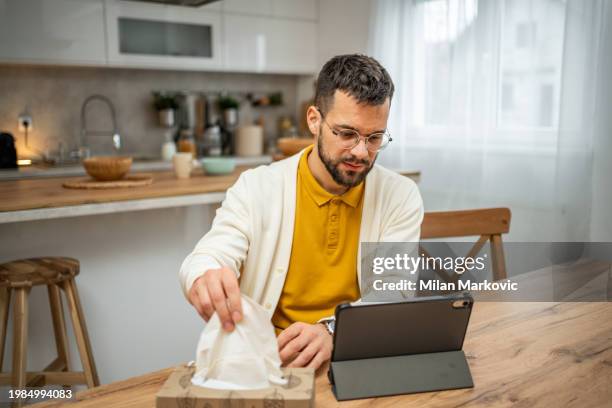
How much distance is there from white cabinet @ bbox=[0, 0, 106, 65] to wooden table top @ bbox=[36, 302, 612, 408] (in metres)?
3.14

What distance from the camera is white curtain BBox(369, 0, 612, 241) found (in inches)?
92.7

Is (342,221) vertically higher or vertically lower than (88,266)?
higher

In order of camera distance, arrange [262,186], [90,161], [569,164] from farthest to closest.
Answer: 1. [569,164]
2. [90,161]
3. [262,186]

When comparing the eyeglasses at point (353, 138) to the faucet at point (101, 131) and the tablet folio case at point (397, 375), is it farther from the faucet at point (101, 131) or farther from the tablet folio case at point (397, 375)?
the faucet at point (101, 131)

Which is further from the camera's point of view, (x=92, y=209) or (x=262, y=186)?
(x=92, y=209)

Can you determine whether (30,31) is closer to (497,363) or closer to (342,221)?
(342,221)

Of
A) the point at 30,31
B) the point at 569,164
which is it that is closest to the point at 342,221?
the point at 569,164

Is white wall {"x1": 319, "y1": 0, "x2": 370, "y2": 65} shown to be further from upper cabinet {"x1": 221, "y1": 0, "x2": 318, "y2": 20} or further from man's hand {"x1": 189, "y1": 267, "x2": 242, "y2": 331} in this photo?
man's hand {"x1": 189, "y1": 267, "x2": 242, "y2": 331}

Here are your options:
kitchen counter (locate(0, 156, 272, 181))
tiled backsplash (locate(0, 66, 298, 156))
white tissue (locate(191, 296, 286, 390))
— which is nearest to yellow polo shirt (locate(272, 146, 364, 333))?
white tissue (locate(191, 296, 286, 390))

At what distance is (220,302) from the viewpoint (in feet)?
2.82

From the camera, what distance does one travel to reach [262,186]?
1.46 metres

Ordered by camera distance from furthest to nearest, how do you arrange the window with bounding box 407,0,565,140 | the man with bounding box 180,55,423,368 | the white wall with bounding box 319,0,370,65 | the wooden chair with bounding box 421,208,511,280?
the white wall with bounding box 319,0,370,65
the window with bounding box 407,0,565,140
the wooden chair with bounding box 421,208,511,280
the man with bounding box 180,55,423,368

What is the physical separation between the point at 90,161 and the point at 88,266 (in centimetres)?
44

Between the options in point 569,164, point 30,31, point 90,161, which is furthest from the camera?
point 30,31
